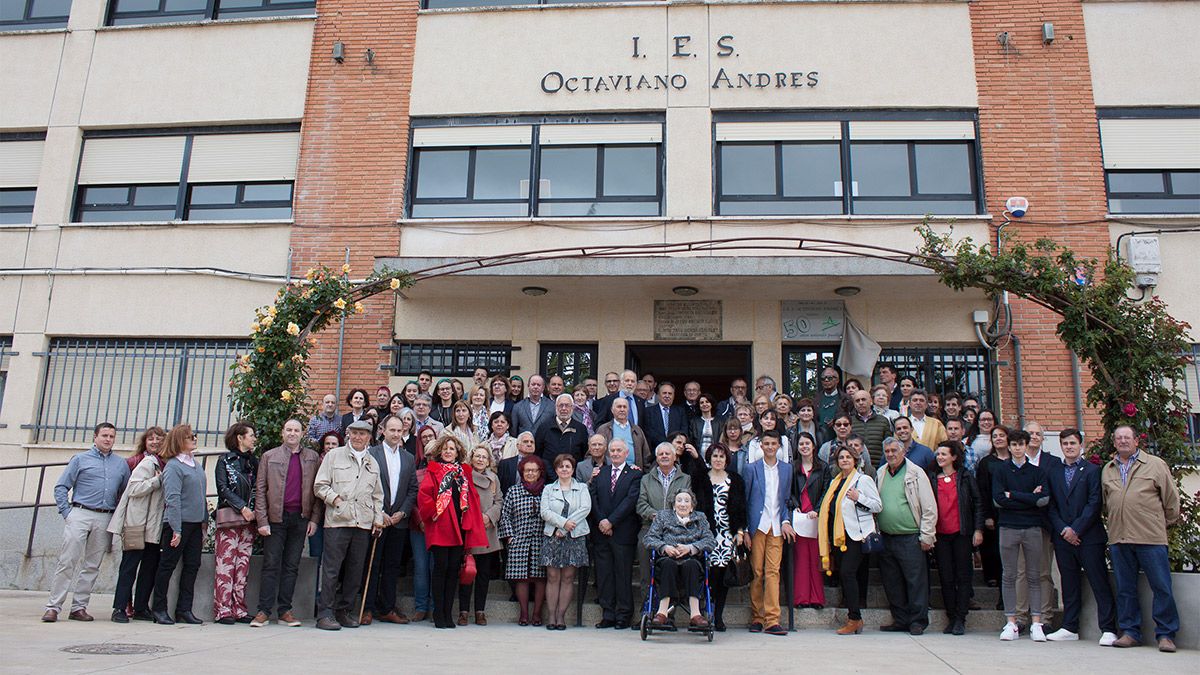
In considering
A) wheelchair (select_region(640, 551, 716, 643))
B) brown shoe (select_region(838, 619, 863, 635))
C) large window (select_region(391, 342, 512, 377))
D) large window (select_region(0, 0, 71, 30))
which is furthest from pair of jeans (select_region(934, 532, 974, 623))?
large window (select_region(0, 0, 71, 30))

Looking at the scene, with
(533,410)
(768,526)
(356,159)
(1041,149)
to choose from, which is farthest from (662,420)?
(1041,149)

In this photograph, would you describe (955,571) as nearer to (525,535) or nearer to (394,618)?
(525,535)

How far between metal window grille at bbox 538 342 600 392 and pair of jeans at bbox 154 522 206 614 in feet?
17.2

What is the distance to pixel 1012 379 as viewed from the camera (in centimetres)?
1110

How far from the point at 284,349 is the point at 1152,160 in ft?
35.8

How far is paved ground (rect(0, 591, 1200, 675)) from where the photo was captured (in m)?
5.62

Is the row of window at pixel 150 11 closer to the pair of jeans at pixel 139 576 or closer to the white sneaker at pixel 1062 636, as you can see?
the pair of jeans at pixel 139 576

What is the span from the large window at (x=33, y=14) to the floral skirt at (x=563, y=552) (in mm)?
11635

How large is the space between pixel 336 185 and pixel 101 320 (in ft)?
12.2

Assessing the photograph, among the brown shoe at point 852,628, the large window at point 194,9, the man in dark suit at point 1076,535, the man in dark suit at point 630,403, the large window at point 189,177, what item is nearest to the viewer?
the man in dark suit at point 1076,535

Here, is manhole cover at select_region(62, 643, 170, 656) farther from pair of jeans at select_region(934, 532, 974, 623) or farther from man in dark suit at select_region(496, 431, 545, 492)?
pair of jeans at select_region(934, 532, 974, 623)

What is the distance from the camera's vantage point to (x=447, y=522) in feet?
25.1

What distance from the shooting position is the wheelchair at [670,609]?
709 centimetres

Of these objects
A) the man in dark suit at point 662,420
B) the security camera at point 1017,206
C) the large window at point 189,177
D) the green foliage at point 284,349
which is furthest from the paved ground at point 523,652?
the large window at point 189,177
